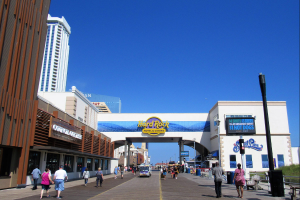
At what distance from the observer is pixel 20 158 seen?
18.9 meters

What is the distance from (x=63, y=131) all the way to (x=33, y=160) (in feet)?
11.9

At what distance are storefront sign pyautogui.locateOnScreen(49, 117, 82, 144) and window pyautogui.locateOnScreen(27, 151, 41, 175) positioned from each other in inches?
83.6

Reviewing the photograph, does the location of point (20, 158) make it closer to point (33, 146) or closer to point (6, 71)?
point (33, 146)

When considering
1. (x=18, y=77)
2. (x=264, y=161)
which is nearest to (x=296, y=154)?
(x=264, y=161)

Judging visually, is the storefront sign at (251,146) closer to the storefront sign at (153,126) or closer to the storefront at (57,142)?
the storefront sign at (153,126)

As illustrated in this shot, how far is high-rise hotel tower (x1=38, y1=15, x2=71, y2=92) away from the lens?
7028 inches

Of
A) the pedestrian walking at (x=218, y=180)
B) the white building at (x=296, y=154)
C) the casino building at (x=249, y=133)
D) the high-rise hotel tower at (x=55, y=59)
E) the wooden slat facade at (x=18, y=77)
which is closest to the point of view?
the pedestrian walking at (x=218, y=180)

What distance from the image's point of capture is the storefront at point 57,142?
2105 centimetres

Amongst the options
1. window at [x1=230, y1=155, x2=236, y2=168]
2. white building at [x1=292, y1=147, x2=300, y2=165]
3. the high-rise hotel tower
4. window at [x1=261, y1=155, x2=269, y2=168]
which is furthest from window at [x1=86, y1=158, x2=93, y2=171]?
the high-rise hotel tower

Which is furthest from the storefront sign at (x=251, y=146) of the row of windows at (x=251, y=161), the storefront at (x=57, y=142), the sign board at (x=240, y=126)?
the storefront at (x=57, y=142)

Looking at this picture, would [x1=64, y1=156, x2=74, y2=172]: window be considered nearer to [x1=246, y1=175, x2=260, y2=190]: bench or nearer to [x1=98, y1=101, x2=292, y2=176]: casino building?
[x1=246, y1=175, x2=260, y2=190]: bench

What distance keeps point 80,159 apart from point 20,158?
1613cm

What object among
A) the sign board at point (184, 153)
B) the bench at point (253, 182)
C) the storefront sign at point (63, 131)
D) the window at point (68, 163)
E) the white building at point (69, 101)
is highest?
the white building at point (69, 101)

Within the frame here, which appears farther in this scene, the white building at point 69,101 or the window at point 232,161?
the window at point 232,161
